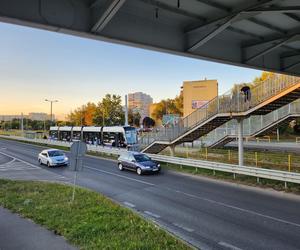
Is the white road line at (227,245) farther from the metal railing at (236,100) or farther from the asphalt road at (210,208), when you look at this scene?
the metal railing at (236,100)

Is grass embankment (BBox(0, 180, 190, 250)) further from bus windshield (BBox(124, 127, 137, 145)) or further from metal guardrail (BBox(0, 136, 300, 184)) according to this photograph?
bus windshield (BBox(124, 127, 137, 145))

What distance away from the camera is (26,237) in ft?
25.5

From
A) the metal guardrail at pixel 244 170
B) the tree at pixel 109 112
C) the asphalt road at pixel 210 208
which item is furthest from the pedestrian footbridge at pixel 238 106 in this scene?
the tree at pixel 109 112

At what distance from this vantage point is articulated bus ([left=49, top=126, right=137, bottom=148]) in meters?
39.2

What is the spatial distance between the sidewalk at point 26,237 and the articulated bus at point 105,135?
22.9 metres

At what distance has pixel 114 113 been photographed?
88.3m

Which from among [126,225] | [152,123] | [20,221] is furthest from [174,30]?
[152,123]

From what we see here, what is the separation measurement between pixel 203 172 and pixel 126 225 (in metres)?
12.7

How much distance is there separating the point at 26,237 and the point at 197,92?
6878cm

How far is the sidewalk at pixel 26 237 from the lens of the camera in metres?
7.11

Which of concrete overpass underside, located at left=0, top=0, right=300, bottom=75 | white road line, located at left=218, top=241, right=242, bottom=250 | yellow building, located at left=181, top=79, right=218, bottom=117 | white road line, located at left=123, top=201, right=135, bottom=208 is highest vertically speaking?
yellow building, located at left=181, top=79, right=218, bottom=117

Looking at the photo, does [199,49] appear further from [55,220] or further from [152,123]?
[152,123]

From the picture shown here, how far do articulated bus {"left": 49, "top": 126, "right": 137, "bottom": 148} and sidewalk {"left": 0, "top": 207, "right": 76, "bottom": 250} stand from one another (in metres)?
22.9

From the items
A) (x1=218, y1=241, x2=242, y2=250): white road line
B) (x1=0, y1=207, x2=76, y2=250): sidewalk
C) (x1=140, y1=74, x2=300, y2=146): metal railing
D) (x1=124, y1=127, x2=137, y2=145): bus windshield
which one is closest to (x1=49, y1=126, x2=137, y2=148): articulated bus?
(x1=124, y1=127, x2=137, y2=145): bus windshield
